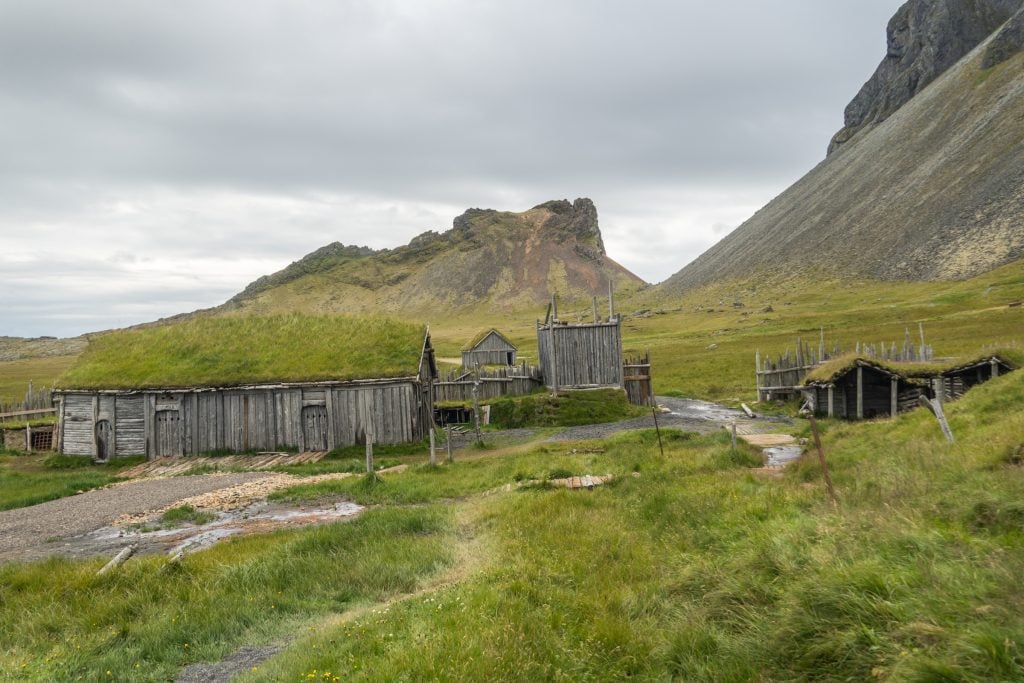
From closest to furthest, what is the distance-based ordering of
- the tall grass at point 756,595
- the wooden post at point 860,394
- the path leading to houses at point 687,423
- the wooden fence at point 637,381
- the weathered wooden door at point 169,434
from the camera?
1. the tall grass at point 756,595
2. the wooden post at point 860,394
3. the path leading to houses at point 687,423
4. the weathered wooden door at point 169,434
5. the wooden fence at point 637,381

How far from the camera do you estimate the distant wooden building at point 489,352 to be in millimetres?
53500

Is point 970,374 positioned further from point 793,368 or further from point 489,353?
point 489,353

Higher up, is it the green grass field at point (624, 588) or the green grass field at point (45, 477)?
the green grass field at point (624, 588)

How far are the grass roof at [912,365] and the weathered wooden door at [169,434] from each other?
25.5 metres

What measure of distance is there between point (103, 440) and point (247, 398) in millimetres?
6756

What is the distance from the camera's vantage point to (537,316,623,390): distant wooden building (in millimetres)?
30125

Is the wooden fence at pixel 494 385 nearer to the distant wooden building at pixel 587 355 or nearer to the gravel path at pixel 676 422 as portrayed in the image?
the distant wooden building at pixel 587 355

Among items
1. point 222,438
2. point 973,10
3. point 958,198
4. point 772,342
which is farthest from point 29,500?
point 973,10

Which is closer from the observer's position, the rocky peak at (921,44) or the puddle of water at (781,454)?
the puddle of water at (781,454)

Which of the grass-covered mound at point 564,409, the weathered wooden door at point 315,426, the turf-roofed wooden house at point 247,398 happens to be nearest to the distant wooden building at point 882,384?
the grass-covered mound at point 564,409

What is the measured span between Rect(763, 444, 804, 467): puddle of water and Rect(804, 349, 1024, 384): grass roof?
212 inches

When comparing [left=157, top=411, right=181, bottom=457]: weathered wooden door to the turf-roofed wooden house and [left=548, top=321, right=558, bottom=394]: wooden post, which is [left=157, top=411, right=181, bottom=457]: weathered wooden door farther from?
[left=548, top=321, right=558, bottom=394]: wooden post

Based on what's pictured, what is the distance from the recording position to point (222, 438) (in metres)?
26.3

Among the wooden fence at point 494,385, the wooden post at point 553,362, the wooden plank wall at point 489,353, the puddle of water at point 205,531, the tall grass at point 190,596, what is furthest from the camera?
the wooden plank wall at point 489,353
